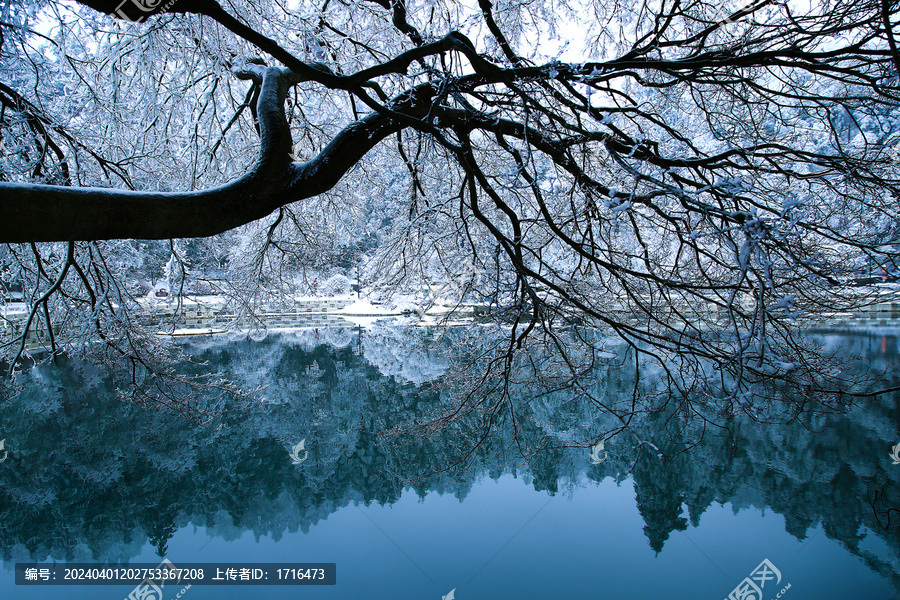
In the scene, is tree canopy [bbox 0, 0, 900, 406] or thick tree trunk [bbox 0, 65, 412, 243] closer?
thick tree trunk [bbox 0, 65, 412, 243]

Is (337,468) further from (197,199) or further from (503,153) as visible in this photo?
(197,199)

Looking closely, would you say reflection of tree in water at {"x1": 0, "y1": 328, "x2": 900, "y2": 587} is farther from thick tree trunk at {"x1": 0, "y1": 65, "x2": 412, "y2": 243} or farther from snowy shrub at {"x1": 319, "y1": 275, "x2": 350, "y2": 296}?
snowy shrub at {"x1": 319, "y1": 275, "x2": 350, "y2": 296}

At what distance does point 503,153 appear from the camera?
15.1 ft

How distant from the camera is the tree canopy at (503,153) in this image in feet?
5.81

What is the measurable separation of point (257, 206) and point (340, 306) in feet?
62.8

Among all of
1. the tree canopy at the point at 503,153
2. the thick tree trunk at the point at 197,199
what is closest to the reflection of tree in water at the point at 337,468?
the tree canopy at the point at 503,153

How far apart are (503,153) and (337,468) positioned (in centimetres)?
513

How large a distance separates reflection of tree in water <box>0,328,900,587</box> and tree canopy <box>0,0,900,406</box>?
2.33 metres

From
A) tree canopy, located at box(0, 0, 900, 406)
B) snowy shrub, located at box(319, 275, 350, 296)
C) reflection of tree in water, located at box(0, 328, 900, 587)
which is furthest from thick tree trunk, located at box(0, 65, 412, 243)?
snowy shrub, located at box(319, 275, 350, 296)

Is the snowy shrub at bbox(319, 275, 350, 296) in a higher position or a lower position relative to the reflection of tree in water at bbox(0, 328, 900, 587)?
higher

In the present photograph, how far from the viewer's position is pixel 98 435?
7.45m

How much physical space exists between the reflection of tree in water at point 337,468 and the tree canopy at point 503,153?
2328mm

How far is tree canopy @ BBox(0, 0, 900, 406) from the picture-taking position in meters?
1.77

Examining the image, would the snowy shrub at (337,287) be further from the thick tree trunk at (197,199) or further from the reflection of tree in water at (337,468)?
the thick tree trunk at (197,199)
